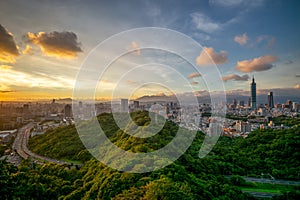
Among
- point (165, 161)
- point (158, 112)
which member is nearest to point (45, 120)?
point (158, 112)

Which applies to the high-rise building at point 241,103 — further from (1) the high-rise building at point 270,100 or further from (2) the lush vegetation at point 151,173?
(2) the lush vegetation at point 151,173

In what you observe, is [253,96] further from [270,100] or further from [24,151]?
[24,151]

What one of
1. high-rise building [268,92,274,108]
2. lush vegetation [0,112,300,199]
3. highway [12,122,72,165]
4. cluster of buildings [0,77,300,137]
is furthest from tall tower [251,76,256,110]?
highway [12,122,72,165]

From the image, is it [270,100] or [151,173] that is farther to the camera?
[270,100]

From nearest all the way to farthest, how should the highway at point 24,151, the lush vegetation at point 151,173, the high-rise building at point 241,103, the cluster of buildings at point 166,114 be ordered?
the lush vegetation at point 151,173
the cluster of buildings at point 166,114
the highway at point 24,151
the high-rise building at point 241,103

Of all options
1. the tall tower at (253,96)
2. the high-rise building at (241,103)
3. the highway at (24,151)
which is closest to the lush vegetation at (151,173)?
the highway at (24,151)

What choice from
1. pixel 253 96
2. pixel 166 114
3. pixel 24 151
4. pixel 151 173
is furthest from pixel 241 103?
pixel 151 173

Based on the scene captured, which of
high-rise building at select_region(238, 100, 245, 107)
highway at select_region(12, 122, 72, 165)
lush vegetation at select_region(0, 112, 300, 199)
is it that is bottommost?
highway at select_region(12, 122, 72, 165)

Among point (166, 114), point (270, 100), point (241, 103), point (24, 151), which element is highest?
point (270, 100)

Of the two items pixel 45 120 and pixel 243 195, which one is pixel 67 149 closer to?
pixel 243 195

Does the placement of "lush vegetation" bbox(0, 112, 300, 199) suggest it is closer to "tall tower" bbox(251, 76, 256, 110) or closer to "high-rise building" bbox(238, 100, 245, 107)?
"tall tower" bbox(251, 76, 256, 110)
